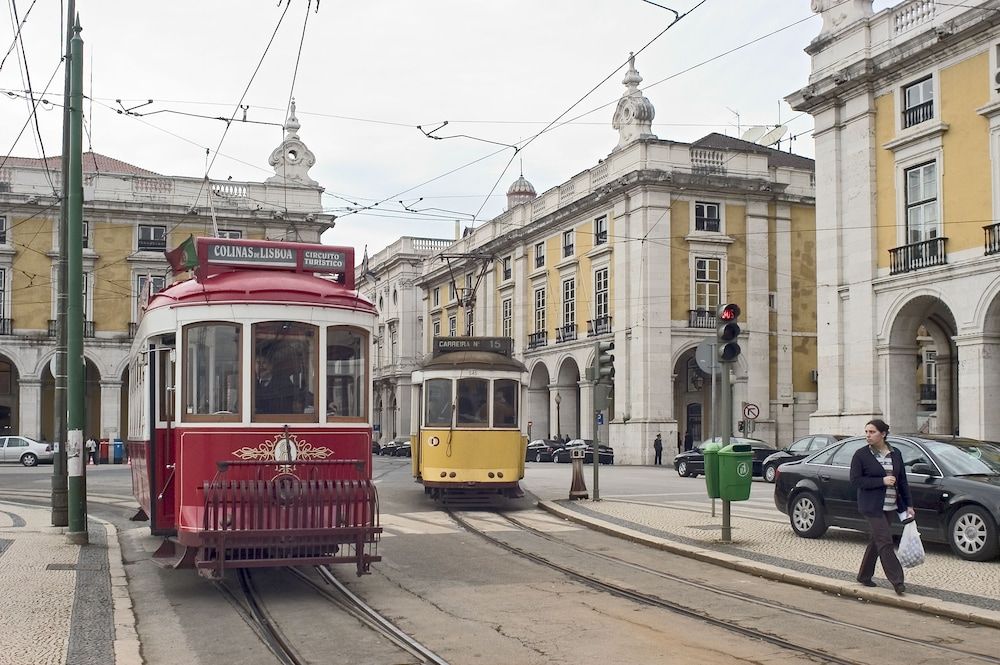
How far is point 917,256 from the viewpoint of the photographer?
29047mm

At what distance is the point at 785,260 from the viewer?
47969mm

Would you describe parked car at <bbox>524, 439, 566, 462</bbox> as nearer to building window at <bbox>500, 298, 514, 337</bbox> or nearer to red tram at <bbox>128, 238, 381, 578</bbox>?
building window at <bbox>500, 298, 514, 337</bbox>

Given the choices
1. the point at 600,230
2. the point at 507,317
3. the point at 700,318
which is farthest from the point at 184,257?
the point at 507,317

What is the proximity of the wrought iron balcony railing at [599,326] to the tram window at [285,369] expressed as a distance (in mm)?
38602

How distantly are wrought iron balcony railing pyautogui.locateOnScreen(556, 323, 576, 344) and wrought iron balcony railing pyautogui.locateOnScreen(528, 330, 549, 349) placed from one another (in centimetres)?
158

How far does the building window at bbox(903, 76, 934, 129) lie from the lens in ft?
94.1

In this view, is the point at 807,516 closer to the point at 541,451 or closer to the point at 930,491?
the point at 930,491

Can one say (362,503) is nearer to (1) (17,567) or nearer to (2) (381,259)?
(1) (17,567)

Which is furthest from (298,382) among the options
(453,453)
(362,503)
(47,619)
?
(453,453)

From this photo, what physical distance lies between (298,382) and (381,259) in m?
73.1

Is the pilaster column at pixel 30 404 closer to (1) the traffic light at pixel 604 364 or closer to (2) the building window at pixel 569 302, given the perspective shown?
(2) the building window at pixel 569 302

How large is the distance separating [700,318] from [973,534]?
3454 cm

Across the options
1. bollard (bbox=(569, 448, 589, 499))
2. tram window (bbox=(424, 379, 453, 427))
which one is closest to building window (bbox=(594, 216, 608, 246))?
bollard (bbox=(569, 448, 589, 499))

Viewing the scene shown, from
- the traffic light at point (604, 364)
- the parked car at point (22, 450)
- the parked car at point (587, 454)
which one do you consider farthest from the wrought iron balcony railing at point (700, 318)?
the parked car at point (22, 450)
